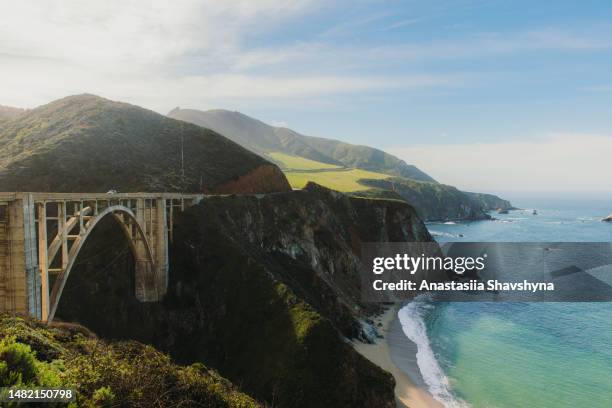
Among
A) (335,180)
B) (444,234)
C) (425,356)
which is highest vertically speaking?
(335,180)

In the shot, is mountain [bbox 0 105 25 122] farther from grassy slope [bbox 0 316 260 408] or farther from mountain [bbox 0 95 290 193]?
grassy slope [bbox 0 316 260 408]

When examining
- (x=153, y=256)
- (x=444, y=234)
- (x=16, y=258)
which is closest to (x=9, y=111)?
(x=153, y=256)

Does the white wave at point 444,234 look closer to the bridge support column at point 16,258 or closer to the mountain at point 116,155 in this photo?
the mountain at point 116,155

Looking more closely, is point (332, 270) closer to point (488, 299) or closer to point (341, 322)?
point (341, 322)

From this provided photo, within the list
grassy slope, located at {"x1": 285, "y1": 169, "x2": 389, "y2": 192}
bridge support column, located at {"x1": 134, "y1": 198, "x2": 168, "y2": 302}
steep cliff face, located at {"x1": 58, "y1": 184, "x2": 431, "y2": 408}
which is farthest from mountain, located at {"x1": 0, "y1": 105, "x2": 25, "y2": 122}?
bridge support column, located at {"x1": 134, "y1": 198, "x2": 168, "y2": 302}

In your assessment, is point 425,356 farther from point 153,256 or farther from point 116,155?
point 116,155

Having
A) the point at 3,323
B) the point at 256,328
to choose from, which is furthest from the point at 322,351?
the point at 3,323
